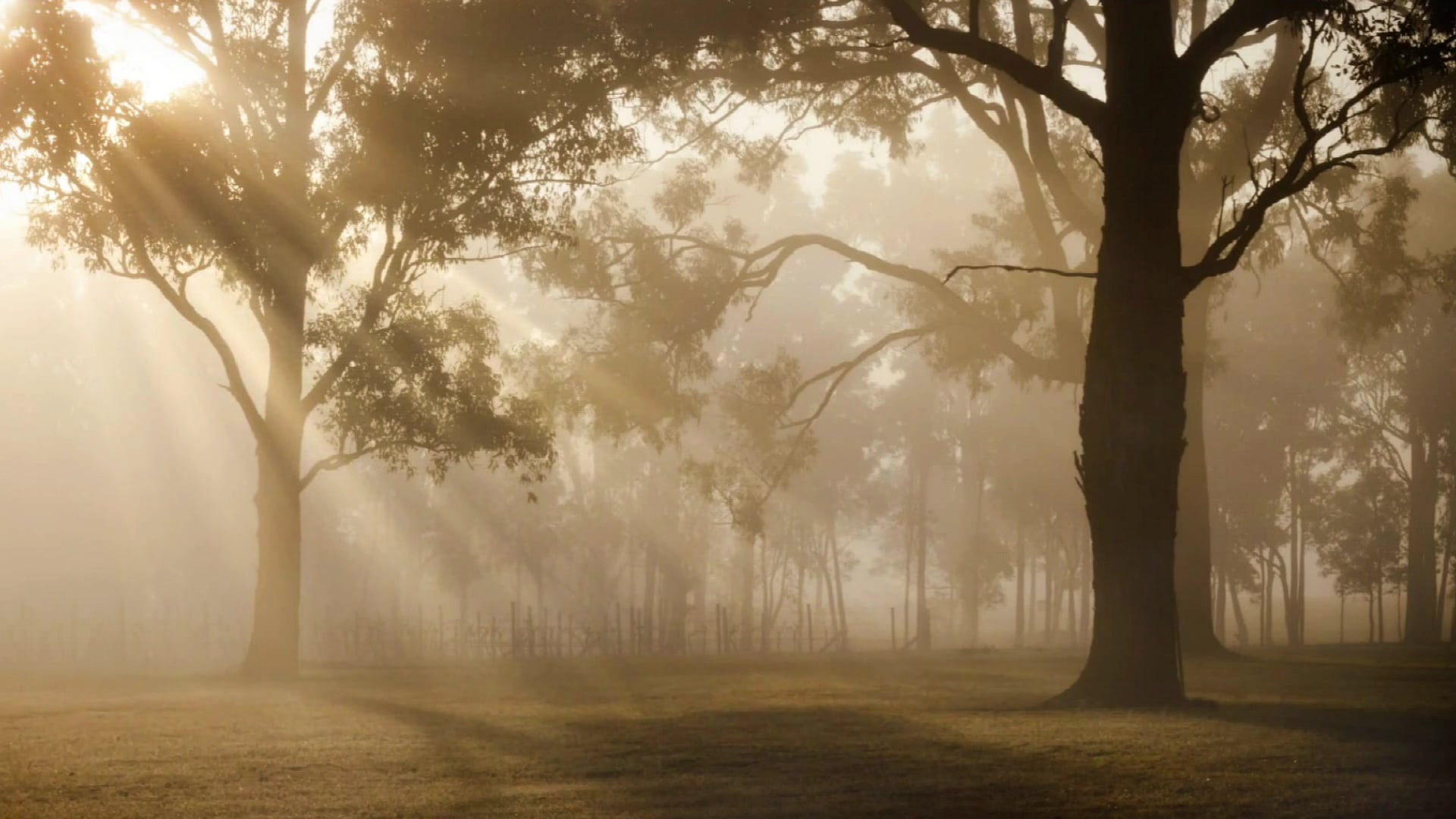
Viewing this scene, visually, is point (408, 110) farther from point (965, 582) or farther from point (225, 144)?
point (965, 582)

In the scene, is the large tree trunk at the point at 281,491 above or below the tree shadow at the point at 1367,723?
above

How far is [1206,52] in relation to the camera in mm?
16188

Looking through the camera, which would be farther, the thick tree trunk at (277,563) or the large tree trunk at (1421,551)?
the large tree trunk at (1421,551)

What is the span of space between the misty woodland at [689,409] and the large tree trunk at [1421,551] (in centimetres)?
16

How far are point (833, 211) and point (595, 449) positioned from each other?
15305 millimetres

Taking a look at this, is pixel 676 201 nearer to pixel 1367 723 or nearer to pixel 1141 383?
pixel 1141 383

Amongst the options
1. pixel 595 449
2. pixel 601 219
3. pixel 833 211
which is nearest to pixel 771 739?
pixel 601 219

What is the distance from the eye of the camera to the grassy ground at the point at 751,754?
955 cm

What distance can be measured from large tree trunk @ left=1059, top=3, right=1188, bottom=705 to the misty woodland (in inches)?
1.6

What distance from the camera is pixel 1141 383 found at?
51.6 feet

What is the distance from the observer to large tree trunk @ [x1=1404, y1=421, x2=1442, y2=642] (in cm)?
4684

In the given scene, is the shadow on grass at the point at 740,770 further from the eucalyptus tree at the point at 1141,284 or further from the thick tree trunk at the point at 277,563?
the thick tree trunk at the point at 277,563

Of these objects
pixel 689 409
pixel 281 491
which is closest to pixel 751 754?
pixel 281 491

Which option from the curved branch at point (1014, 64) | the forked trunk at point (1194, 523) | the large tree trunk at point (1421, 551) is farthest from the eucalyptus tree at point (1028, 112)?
the large tree trunk at point (1421, 551)
